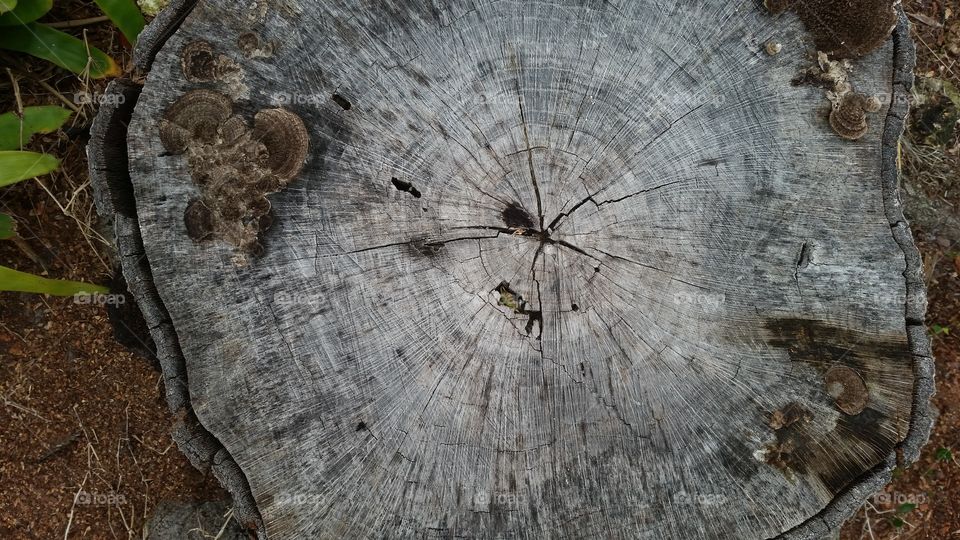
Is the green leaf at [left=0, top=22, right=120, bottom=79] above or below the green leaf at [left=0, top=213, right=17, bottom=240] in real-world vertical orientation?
above

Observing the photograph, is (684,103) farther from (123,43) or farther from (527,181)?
(123,43)

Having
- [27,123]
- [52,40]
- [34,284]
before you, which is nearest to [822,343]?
[34,284]

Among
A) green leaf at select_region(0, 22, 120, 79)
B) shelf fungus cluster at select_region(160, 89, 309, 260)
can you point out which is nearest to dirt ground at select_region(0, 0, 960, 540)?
green leaf at select_region(0, 22, 120, 79)

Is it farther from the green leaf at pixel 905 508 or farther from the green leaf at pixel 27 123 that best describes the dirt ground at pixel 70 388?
the green leaf at pixel 905 508

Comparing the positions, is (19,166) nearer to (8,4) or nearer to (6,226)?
(6,226)

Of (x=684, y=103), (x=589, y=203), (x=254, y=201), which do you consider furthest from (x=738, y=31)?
(x=254, y=201)

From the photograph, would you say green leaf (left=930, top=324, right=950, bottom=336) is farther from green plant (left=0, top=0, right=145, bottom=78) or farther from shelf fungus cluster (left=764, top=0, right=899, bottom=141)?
green plant (left=0, top=0, right=145, bottom=78)

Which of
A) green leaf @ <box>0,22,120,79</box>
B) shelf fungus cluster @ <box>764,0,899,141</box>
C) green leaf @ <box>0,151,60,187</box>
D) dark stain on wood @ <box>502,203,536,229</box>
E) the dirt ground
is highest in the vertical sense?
shelf fungus cluster @ <box>764,0,899,141</box>
